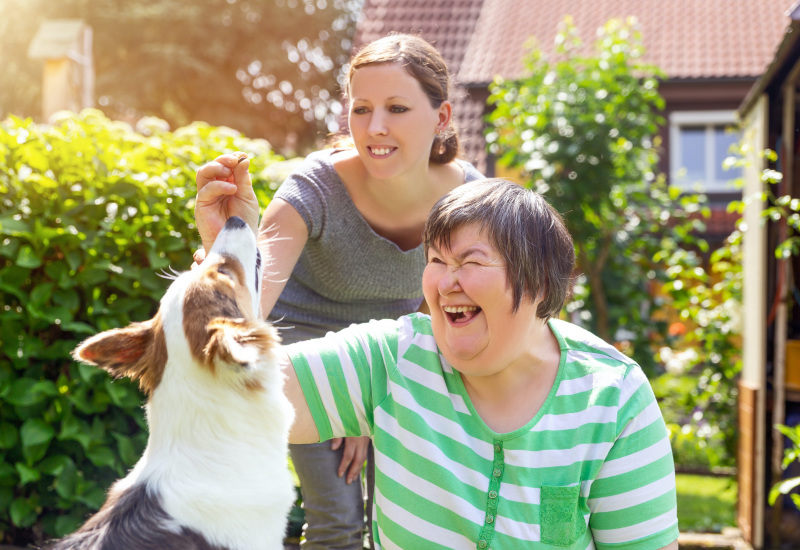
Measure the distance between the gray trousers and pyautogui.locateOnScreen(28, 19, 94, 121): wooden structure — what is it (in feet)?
18.6

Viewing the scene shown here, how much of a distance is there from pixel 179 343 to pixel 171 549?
1.69 ft

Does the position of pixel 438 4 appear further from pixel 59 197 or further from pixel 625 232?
pixel 59 197

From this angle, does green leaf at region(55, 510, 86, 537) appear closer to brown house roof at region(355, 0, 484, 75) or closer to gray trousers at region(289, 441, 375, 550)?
gray trousers at region(289, 441, 375, 550)

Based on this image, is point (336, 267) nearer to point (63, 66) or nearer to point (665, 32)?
point (63, 66)

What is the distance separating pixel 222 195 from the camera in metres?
2.38

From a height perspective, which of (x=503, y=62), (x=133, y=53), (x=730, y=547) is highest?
(x=133, y=53)

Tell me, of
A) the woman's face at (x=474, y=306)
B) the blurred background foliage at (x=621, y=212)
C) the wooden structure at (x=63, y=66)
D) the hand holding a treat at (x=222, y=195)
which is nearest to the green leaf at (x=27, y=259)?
the hand holding a treat at (x=222, y=195)

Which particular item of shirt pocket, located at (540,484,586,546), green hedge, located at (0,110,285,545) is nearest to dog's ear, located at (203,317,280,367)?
shirt pocket, located at (540,484,586,546)

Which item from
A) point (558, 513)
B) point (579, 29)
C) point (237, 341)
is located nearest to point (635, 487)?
point (558, 513)

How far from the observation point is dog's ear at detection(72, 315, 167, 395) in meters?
2.09

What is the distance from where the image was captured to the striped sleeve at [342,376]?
2.11m

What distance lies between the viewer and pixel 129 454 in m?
3.58

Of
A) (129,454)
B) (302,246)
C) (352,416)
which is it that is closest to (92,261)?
(129,454)

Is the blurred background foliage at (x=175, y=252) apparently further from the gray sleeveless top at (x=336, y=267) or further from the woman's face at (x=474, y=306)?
the woman's face at (x=474, y=306)
